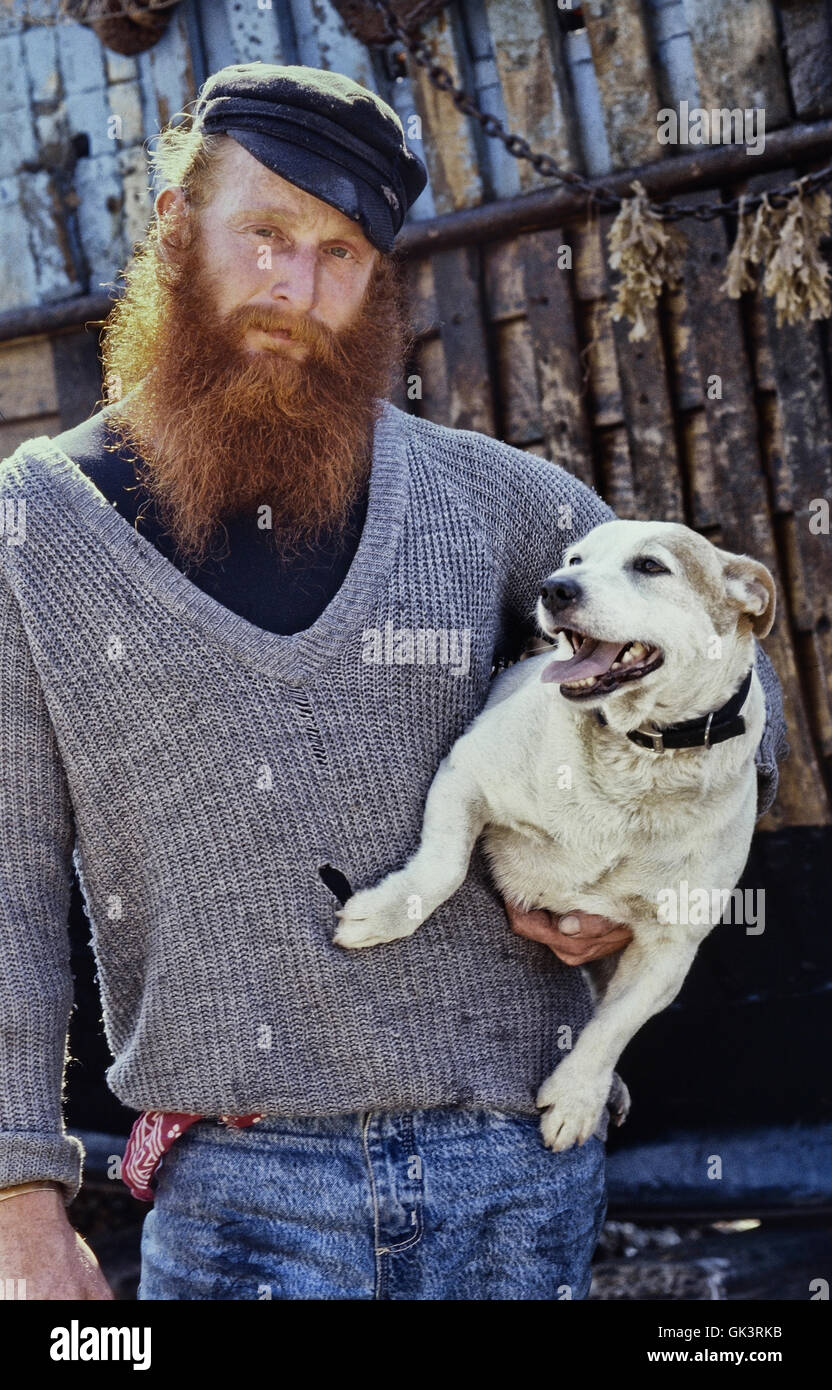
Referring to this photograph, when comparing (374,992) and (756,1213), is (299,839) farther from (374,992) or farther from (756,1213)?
(756,1213)

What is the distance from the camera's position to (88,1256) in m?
2.22

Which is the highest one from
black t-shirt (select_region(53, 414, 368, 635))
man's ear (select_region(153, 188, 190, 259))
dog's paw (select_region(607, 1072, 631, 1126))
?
man's ear (select_region(153, 188, 190, 259))

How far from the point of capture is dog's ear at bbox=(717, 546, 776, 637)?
2.59m

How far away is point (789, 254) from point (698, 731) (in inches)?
83.4

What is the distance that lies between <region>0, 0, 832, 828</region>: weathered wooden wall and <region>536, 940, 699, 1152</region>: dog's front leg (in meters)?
1.90

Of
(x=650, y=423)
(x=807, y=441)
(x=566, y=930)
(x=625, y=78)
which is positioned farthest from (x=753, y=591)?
(x=625, y=78)

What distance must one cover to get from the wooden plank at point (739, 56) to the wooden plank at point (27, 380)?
7.90 ft

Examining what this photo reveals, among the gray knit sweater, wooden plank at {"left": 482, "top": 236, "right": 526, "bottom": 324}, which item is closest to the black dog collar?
the gray knit sweater

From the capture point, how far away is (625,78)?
432 centimetres

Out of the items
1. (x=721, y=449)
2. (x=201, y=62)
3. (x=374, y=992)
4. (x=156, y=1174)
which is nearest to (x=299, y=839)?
(x=374, y=992)

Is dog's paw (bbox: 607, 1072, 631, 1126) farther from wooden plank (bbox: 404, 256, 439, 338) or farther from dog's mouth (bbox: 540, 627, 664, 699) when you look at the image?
wooden plank (bbox: 404, 256, 439, 338)
